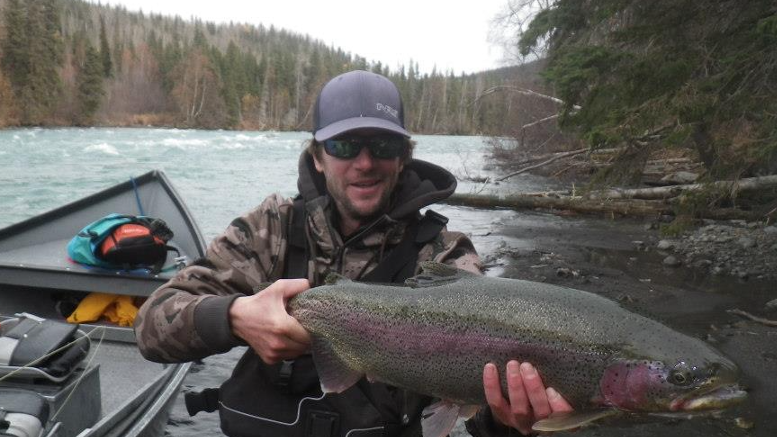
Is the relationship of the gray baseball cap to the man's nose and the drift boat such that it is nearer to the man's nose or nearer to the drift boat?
the man's nose

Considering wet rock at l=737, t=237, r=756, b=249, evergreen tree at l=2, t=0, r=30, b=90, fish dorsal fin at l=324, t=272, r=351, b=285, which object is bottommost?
wet rock at l=737, t=237, r=756, b=249

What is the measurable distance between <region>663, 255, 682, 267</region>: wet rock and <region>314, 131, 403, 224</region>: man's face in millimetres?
8055

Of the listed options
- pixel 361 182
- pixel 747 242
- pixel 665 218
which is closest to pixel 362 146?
pixel 361 182

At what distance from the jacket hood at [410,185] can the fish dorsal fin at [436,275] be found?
58cm

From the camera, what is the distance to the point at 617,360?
2035 millimetres

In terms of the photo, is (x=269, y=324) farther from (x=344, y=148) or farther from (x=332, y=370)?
(x=344, y=148)

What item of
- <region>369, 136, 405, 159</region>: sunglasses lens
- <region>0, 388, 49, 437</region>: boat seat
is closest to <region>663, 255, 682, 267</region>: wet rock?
<region>369, 136, 405, 159</region>: sunglasses lens

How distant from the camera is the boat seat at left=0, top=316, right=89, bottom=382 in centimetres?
355

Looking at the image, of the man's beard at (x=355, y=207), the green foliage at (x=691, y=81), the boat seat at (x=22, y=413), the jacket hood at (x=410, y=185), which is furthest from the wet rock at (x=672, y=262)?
the boat seat at (x=22, y=413)

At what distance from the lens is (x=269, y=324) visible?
2301mm

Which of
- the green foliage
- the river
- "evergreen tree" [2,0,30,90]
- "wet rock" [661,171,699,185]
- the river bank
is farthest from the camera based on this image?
"evergreen tree" [2,0,30,90]

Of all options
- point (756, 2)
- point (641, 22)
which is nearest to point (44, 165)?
point (641, 22)

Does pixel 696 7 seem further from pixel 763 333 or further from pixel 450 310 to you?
pixel 450 310

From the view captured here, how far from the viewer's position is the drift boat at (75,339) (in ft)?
11.4
